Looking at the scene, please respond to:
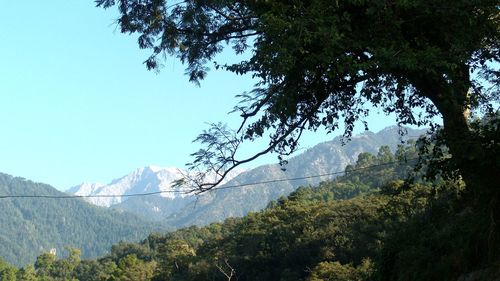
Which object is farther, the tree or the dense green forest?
the tree

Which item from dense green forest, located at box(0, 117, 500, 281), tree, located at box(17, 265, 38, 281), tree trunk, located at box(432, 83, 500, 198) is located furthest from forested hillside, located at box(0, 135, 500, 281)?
tree, located at box(17, 265, 38, 281)

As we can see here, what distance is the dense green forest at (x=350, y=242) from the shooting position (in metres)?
8.45

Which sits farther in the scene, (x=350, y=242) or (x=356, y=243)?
(x=350, y=242)

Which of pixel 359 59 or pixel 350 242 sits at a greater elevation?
pixel 359 59

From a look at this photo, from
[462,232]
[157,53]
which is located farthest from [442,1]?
[157,53]

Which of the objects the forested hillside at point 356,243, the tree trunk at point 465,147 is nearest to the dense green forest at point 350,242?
the forested hillside at point 356,243

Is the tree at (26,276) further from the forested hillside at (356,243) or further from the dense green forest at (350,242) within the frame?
the forested hillside at (356,243)

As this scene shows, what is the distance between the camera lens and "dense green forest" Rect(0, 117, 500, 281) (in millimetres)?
8445

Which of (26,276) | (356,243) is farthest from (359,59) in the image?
(26,276)

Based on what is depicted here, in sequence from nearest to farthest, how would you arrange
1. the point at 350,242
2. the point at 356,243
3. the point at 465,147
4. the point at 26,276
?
the point at 465,147, the point at 356,243, the point at 350,242, the point at 26,276

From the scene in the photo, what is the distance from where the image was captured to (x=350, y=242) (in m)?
42.8

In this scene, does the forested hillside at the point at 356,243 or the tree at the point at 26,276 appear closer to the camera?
the forested hillside at the point at 356,243

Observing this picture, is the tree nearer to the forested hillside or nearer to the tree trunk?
the forested hillside

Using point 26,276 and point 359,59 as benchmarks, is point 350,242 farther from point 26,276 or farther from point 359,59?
point 26,276
